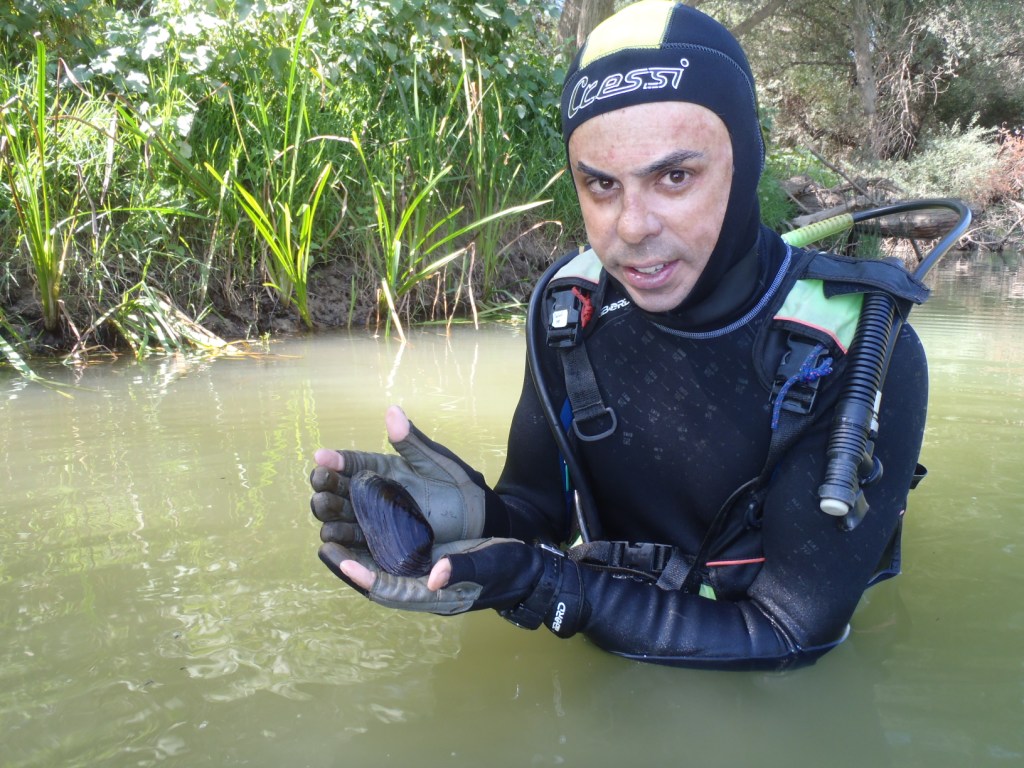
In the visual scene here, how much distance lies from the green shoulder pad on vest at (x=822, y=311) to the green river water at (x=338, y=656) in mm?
618

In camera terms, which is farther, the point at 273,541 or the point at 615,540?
the point at 273,541

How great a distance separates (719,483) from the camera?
1699mm

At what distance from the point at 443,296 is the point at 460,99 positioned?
1.18 meters

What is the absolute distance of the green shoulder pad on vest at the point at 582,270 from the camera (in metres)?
1.86

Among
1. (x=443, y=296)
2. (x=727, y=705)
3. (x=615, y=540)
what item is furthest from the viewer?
(x=443, y=296)

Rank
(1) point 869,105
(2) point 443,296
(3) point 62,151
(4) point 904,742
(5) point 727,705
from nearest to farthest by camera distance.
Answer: (4) point 904,742 → (5) point 727,705 → (3) point 62,151 → (2) point 443,296 → (1) point 869,105

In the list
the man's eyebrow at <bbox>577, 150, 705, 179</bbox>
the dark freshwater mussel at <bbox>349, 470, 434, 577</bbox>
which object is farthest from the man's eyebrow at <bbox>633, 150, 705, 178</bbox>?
the dark freshwater mussel at <bbox>349, 470, 434, 577</bbox>

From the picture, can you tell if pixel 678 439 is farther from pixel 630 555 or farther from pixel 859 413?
pixel 859 413

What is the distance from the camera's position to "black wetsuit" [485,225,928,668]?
1543 millimetres

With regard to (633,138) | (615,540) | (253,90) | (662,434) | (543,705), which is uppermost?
(253,90)

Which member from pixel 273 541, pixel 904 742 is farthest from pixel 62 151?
pixel 904 742

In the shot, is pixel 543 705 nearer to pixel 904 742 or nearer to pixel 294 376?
pixel 904 742

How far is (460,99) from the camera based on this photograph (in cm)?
528

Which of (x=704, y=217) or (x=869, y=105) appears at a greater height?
Answer: (x=869, y=105)
